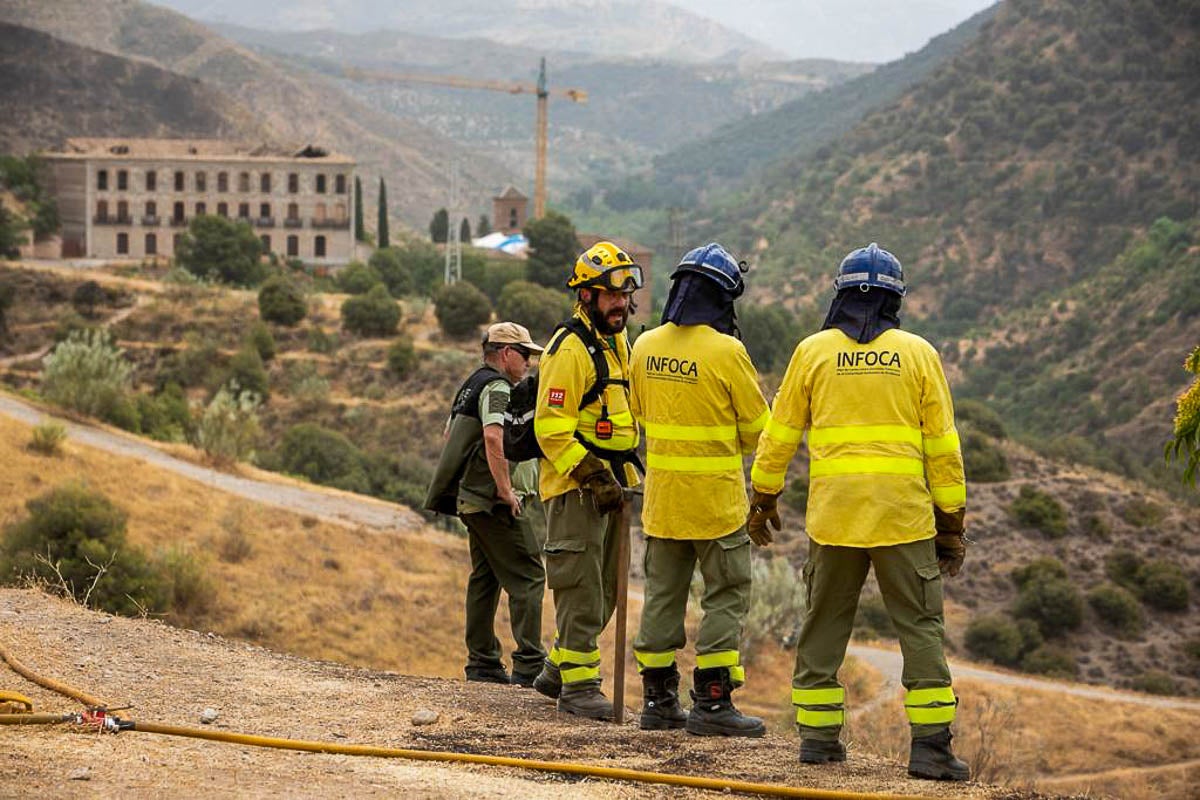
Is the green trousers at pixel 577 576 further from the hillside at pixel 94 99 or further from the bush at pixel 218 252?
the hillside at pixel 94 99

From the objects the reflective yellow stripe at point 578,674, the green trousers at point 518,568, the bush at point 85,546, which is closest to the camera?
the reflective yellow stripe at point 578,674

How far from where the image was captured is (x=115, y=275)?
72062 millimetres

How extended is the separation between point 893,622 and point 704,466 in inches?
54.3

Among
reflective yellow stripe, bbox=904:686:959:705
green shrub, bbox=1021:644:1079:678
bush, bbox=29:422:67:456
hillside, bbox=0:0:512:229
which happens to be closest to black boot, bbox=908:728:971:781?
reflective yellow stripe, bbox=904:686:959:705

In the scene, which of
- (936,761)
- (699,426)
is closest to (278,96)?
(699,426)

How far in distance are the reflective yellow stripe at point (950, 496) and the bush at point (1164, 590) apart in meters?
42.7

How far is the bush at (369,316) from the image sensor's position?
6400 cm

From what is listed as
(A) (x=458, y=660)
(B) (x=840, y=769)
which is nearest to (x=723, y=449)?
(B) (x=840, y=769)

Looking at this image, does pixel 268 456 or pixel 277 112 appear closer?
pixel 268 456

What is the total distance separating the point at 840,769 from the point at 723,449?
171 centimetres

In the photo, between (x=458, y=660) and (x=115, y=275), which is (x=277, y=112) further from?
(x=458, y=660)

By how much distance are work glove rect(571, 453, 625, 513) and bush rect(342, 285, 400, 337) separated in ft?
184

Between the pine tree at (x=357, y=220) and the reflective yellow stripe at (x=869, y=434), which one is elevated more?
the reflective yellow stripe at (x=869, y=434)

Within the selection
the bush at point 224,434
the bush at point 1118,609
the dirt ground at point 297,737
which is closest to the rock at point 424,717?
the dirt ground at point 297,737
